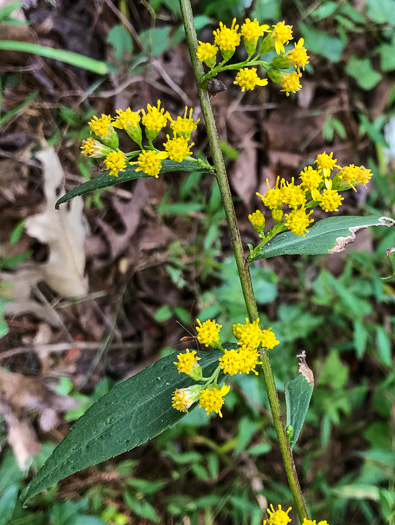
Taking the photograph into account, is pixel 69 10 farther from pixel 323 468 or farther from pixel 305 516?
pixel 323 468

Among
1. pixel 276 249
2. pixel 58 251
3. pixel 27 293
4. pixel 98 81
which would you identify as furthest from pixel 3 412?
pixel 98 81

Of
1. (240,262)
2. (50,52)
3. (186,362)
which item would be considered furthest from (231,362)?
(50,52)

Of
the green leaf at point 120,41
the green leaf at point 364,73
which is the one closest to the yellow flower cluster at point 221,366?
the green leaf at point 120,41

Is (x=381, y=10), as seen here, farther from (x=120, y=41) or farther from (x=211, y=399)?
(x=211, y=399)

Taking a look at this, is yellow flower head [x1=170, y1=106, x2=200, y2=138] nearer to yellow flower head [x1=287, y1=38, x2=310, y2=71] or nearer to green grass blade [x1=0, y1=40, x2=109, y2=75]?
yellow flower head [x1=287, y1=38, x2=310, y2=71]

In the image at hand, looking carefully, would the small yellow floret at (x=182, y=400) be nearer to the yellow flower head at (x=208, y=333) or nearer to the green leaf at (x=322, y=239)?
the yellow flower head at (x=208, y=333)

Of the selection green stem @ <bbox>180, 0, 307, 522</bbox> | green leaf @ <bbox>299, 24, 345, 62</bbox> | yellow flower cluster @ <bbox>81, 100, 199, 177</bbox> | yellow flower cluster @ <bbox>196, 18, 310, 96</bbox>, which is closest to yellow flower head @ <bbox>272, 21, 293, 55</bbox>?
yellow flower cluster @ <bbox>196, 18, 310, 96</bbox>

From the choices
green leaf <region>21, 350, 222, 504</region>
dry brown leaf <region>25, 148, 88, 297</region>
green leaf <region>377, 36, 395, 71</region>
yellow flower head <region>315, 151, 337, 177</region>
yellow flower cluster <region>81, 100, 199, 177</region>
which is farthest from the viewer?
green leaf <region>377, 36, 395, 71</region>
